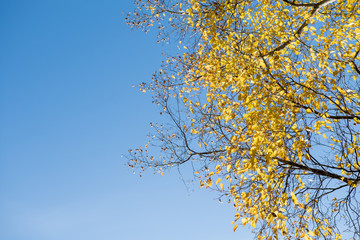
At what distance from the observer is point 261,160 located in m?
5.64

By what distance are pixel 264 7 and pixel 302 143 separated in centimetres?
425

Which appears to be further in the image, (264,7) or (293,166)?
(264,7)

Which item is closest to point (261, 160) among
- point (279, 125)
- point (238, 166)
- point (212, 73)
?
Answer: point (238, 166)

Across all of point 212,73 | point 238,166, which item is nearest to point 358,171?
point 238,166

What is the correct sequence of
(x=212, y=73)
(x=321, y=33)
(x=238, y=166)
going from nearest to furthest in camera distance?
(x=238, y=166) → (x=212, y=73) → (x=321, y=33)

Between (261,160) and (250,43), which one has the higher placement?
(250,43)

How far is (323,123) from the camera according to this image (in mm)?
4809

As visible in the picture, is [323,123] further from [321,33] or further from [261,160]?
[321,33]

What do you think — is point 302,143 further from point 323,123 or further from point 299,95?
point 299,95

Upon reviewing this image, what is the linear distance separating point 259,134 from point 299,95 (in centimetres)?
172

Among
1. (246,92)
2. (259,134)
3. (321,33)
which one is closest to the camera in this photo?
(259,134)

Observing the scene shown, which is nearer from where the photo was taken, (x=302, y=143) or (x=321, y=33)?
(x=302, y=143)

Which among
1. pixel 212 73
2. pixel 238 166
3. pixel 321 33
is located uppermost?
pixel 321 33

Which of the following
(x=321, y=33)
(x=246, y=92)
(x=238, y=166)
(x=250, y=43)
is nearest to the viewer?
(x=246, y=92)
